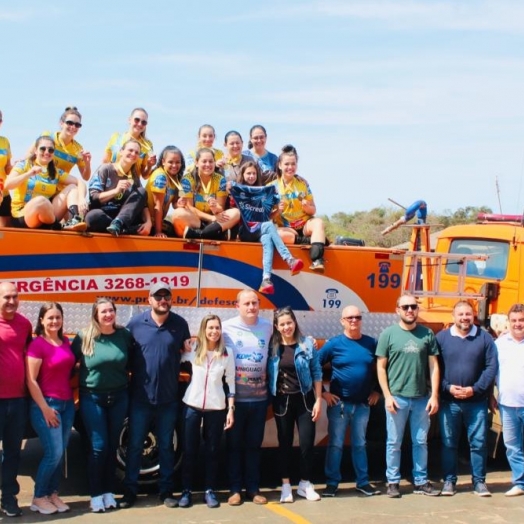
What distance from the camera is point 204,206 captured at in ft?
26.7

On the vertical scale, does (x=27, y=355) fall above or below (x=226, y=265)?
below

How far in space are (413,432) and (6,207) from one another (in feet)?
14.2

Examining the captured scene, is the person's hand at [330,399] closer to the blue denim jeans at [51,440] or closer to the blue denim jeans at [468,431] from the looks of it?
the blue denim jeans at [468,431]

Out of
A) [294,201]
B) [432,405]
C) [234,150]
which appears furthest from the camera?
[234,150]

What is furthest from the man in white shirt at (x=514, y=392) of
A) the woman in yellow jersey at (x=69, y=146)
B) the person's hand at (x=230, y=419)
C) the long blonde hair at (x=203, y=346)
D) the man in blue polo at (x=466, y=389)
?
the woman in yellow jersey at (x=69, y=146)

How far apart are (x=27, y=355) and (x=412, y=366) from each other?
3338 millimetres

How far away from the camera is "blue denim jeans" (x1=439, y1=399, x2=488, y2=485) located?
24.9 feet

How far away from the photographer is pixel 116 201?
25.3 feet

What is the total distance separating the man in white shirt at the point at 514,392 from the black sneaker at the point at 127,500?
133 inches

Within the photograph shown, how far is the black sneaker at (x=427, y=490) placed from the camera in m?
7.54

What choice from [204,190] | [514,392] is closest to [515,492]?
[514,392]

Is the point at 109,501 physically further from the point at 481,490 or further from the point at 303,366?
the point at 481,490

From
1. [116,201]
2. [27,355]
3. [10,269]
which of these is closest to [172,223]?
[116,201]

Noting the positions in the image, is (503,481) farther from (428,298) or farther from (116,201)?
(116,201)
